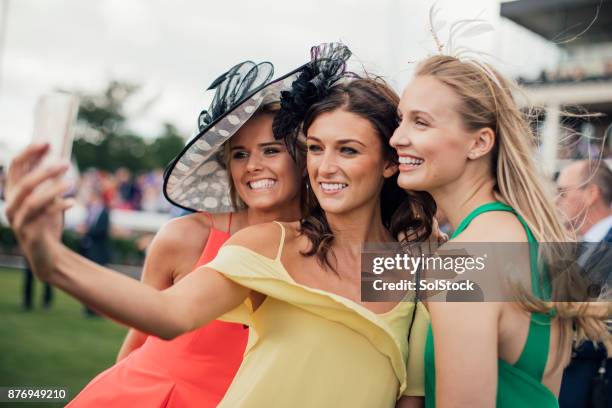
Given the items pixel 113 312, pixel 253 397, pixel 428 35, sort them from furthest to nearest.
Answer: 1. pixel 428 35
2. pixel 253 397
3. pixel 113 312

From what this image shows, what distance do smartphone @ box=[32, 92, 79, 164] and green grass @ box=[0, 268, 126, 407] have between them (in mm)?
4961

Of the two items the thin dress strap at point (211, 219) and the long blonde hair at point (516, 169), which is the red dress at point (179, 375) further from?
the long blonde hair at point (516, 169)

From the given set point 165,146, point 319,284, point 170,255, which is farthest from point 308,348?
point 165,146

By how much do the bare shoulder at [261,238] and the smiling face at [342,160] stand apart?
206 millimetres

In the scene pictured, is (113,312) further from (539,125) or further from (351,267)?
(539,125)

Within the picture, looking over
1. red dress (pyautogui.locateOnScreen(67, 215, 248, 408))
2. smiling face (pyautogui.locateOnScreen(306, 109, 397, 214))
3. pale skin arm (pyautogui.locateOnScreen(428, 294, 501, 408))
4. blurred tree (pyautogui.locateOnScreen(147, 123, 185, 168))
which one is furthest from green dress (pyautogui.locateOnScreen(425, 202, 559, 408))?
blurred tree (pyautogui.locateOnScreen(147, 123, 185, 168))

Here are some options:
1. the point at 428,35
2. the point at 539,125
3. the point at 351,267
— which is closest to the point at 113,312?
the point at 351,267

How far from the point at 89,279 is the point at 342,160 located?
1018 millimetres

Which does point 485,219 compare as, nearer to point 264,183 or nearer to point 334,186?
point 334,186

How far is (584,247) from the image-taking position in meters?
2.65

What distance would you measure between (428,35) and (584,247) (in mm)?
1039

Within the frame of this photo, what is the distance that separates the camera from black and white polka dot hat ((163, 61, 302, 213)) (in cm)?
264

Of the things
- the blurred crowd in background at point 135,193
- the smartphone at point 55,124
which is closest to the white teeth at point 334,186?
the smartphone at point 55,124

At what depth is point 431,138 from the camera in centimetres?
213
